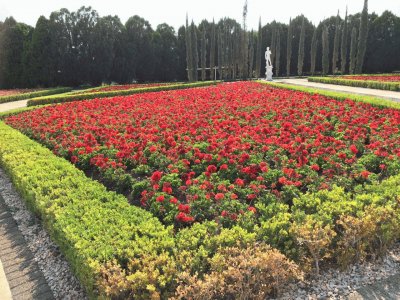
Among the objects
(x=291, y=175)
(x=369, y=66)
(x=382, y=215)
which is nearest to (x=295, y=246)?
(x=382, y=215)

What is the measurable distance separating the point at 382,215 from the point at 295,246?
1151mm

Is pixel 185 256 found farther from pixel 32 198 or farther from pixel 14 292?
pixel 32 198

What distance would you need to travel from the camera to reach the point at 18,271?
4.67 m

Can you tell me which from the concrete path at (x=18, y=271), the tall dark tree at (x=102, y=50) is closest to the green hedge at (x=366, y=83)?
the concrete path at (x=18, y=271)

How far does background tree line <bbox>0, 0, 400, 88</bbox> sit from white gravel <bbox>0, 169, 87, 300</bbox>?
103 feet

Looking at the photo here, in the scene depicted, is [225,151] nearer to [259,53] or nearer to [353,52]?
[353,52]

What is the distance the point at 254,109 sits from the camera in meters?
11.2

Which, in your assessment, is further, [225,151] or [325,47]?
[325,47]

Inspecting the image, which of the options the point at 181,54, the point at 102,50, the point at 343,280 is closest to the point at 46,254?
the point at 343,280

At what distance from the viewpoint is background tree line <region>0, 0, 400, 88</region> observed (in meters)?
34.5

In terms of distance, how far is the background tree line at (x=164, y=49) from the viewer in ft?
113

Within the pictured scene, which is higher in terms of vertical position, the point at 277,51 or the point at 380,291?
the point at 277,51

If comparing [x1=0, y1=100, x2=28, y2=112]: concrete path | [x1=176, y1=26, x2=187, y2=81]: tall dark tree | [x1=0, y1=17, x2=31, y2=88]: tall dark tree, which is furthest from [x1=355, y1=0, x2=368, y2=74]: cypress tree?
[x1=0, y1=17, x2=31, y2=88]: tall dark tree

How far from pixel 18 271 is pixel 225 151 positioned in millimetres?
3986
